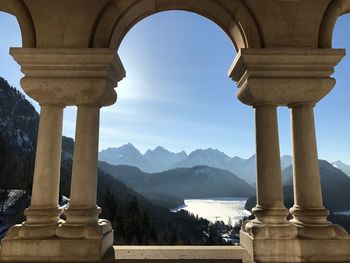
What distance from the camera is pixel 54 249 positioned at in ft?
21.1

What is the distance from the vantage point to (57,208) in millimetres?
7062

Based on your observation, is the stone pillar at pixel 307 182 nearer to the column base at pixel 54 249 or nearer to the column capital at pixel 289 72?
the column capital at pixel 289 72

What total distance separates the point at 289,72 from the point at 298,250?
148 inches

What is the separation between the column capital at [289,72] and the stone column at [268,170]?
1.41 feet

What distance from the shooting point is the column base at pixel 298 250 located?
6.43 meters

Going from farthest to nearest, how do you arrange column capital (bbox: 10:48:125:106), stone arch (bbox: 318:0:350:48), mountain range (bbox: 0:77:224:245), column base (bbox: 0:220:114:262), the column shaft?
mountain range (bbox: 0:77:224:245)
stone arch (bbox: 318:0:350:48)
column capital (bbox: 10:48:125:106)
the column shaft
column base (bbox: 0:220:114:262)

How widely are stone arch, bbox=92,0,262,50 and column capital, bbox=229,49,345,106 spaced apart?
1.71 ft

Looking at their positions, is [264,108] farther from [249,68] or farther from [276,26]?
[276,26]

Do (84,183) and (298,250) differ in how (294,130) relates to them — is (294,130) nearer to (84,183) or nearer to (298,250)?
(298,250)

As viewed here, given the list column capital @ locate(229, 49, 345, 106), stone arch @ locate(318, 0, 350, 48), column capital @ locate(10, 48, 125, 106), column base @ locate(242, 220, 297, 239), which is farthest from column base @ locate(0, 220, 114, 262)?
stone arch @ locate(318, 0, 350, 48)

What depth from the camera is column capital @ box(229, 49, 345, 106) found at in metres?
7.03

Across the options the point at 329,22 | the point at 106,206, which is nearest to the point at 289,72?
the point at 329,22

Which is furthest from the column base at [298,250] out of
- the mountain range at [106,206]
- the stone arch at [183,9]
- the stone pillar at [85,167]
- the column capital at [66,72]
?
the mountain range at [106,206]

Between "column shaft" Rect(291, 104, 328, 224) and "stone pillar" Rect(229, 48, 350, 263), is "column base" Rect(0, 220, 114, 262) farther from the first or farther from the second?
"column shaft" Rect(291, 104, 328, 224)
